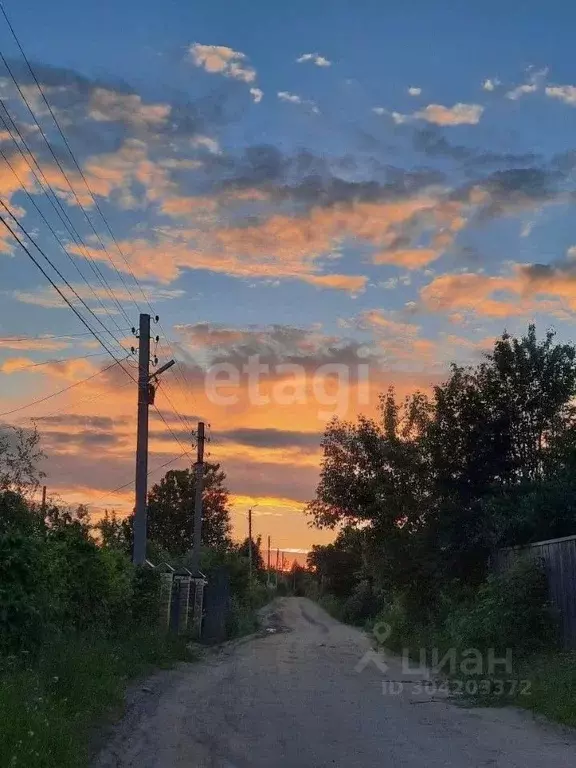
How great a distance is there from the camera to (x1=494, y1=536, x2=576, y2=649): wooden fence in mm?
14477

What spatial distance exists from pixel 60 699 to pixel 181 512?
Answer: 64692 mm

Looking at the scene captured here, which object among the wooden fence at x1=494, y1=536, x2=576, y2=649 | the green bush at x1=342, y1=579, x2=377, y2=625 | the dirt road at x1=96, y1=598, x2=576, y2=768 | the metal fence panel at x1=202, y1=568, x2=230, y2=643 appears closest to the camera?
the dirt road at x1=96, y1=598, x2=576, y2=768

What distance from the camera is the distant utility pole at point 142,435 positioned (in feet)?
72.3

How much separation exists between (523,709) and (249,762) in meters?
5.31

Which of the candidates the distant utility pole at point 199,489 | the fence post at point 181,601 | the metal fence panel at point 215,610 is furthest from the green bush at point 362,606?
the fence post at point 181,601

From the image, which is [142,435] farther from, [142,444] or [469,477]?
[469,477]

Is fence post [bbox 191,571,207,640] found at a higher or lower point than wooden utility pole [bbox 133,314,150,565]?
lower

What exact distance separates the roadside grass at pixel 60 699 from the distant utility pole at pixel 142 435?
5866mm

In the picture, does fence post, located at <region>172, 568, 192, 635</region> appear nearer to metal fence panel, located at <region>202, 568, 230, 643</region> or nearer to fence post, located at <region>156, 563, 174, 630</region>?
fence post, located at <region>156, 563, 174, 630</region>

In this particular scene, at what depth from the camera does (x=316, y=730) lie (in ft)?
34.9

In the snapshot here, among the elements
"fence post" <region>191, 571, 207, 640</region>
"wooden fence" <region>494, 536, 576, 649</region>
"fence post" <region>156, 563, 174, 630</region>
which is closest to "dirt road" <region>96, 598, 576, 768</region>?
"wooden fence" <region>494, 536, 576, 649</region>

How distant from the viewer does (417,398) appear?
2659cm

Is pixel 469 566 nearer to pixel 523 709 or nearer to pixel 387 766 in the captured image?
pixel 523 709

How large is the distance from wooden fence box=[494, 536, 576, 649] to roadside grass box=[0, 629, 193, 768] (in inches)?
304
